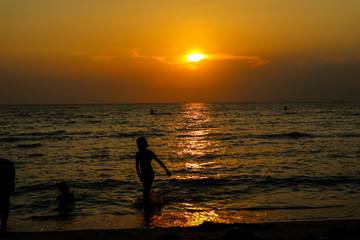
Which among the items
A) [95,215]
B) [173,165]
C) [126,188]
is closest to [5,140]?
[173,165]

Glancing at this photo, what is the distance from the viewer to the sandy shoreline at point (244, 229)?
6.01 metres

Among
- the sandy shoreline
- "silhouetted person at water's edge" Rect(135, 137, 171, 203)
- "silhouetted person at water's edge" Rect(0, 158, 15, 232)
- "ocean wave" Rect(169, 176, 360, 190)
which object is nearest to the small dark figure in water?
"silhouetted person at water's edge" Rect(135, 137, 171, 203)

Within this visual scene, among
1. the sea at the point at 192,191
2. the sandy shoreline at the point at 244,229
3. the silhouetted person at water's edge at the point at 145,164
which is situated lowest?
the sea at the point at 192,191

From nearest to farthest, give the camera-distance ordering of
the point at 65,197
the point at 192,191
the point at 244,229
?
the point at 244,229 → the point at 65,197 → the point at 192,191

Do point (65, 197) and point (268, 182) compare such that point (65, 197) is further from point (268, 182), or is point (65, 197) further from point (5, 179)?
point (268, 182)

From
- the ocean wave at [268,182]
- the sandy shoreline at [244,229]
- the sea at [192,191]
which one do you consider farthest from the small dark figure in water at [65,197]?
the ocean wave at [268,182]

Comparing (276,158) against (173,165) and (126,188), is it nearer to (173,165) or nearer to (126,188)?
(173,165)

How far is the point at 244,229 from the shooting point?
5.75m

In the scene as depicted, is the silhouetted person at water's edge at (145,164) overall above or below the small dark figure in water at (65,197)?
above

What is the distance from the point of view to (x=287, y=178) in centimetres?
1277

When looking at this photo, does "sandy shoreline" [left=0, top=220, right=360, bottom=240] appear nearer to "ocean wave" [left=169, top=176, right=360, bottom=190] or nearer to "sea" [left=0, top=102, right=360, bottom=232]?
"sea" [left=0, top=102, right=360, bottom=232]

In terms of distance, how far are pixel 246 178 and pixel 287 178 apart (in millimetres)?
1607

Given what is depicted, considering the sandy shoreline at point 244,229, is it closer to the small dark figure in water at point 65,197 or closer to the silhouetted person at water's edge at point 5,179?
the silhouetted person at water's edge at point 5,179

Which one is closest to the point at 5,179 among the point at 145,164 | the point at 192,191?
the point at 145,164
